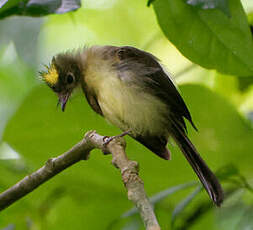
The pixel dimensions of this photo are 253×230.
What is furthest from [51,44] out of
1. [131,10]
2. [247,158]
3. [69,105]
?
[247,158]

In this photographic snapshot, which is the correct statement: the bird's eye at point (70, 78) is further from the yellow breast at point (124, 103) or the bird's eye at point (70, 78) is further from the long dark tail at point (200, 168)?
the long dark tail at point (200, 168)

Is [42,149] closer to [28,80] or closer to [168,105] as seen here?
[168,105]

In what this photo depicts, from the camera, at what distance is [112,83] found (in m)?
2.34

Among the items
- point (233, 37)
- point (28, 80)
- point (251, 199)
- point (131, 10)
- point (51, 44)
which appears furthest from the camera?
point (51, 44)

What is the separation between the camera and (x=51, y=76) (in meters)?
2.53

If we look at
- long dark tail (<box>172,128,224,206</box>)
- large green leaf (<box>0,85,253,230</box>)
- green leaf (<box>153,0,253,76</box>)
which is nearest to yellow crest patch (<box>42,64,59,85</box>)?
large green leaf (<box>0,85,253,230</box>)

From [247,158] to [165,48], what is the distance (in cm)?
106

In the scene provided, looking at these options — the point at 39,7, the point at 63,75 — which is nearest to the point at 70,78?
the point at 63,75

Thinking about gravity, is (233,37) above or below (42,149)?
above

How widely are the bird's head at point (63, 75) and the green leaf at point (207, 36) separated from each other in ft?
2.30

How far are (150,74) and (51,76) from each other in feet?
1.52

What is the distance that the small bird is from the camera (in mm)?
2330

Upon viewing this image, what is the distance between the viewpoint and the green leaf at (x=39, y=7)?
183 centimetres

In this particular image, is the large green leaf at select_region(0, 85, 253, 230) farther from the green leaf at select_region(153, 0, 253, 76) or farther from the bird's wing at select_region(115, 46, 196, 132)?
the green leaf at select_region(153, 0, 253, 76)
